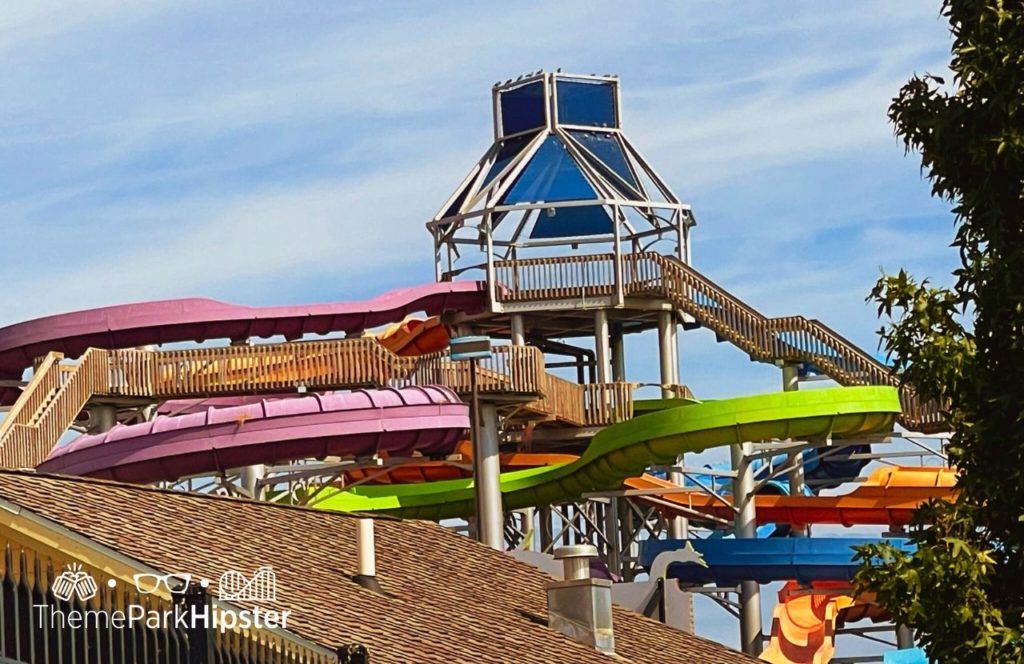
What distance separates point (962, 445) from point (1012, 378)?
0.62 metres

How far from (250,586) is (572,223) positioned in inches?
1289

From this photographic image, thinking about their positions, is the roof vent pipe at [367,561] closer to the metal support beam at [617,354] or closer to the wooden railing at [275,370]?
the wooden railing at [275,370]

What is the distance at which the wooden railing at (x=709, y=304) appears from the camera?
143 ft

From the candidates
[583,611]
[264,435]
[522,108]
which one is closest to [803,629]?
Answer: [522,108]

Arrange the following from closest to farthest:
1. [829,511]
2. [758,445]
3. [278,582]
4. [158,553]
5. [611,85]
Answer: [158,553] < [278,582] < [758,445] < [829,511] < [611,85]

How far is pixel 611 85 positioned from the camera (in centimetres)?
4909

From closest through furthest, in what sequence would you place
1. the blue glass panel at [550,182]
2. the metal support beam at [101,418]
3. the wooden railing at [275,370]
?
the wooden railing at [275,370]
the metal support beam at [101,418]
the blue glass panel at [550,182]

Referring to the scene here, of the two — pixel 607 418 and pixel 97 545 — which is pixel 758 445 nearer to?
pixel 607 418

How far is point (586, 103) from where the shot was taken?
49.2 metres

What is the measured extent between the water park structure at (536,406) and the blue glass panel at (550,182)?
0.18 ft

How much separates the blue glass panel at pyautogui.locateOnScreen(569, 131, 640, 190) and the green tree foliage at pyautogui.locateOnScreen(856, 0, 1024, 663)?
32767 millimetres

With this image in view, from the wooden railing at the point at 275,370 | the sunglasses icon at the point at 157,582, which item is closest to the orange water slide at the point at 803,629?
the wooden railing at the point at 275,370

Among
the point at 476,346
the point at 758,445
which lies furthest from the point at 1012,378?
the point at 758,445

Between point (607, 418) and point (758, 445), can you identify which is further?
point (607, 418)
